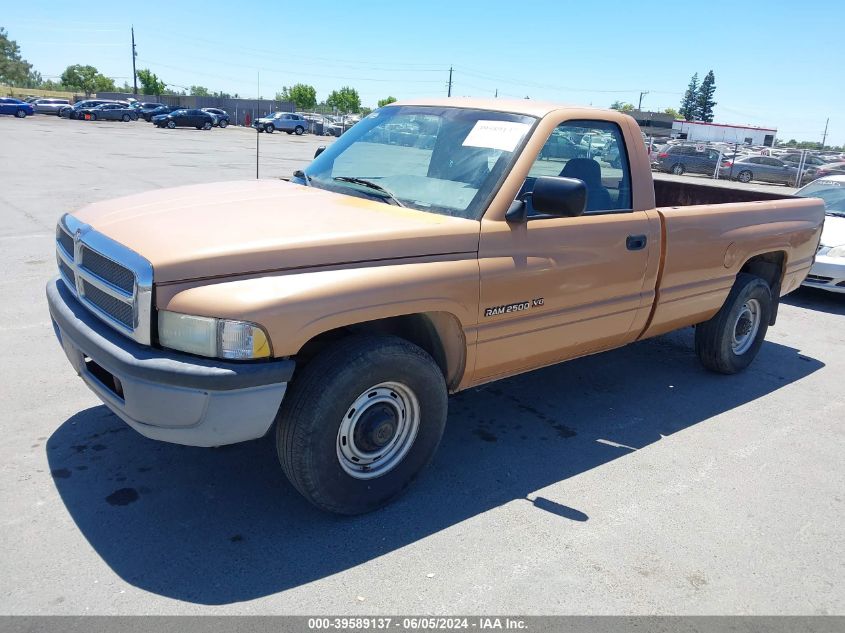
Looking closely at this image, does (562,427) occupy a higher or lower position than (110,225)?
lower

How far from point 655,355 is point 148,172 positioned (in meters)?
15.2

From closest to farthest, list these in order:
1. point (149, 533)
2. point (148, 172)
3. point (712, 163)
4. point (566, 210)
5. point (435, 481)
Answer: point (149, 533), point (566, 210), point (435, 481), point (148, 172), point (712, 163)

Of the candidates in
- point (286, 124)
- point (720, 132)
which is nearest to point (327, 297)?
point (286, 124)

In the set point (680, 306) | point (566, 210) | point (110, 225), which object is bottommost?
point (680, 306)

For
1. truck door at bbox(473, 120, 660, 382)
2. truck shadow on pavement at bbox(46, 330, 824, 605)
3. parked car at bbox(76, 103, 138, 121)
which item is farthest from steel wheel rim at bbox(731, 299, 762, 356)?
parked car at bbox(76, 103, 138, 121)

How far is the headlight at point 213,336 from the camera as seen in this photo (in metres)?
2.72

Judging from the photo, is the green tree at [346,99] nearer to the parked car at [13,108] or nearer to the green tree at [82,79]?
the green tree at [82,79]

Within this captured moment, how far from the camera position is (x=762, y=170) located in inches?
1208

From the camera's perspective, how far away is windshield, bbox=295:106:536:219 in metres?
3.69

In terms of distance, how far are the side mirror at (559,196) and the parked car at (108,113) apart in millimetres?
56830

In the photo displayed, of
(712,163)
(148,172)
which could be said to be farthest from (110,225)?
(712,163)

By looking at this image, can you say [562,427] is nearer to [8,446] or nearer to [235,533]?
[235,533]

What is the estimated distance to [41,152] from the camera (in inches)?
848

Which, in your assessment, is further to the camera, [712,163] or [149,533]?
[712,163]
